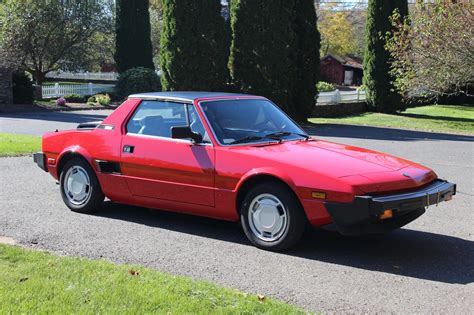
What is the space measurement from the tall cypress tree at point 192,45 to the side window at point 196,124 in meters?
15.2

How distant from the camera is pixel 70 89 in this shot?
3322 cm

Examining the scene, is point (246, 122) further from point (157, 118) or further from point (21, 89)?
point (21, 89)

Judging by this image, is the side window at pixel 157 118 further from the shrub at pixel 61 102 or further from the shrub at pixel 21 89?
the shrub at pixel 61 102

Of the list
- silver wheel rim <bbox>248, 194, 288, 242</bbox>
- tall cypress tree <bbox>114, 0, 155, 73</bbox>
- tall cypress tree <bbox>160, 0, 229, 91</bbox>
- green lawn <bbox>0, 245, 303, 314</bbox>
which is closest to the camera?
green lawn <bbox>0, 245, 303, 314</bbox>

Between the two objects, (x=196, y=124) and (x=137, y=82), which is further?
(x=137, y=82)

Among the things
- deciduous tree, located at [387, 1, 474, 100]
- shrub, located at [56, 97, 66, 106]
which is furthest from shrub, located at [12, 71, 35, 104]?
deciduous tree, located at [387, 1, 474, 100]

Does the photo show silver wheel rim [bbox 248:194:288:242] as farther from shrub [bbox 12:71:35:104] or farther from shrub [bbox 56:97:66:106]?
shrub [bbox 56:97:66:106]

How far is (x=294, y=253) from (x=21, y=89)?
25.5m

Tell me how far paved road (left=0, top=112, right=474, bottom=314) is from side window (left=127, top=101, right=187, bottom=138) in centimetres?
111

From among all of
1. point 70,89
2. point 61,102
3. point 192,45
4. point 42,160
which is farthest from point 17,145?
point 70,89

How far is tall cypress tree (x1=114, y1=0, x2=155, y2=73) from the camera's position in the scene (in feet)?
116

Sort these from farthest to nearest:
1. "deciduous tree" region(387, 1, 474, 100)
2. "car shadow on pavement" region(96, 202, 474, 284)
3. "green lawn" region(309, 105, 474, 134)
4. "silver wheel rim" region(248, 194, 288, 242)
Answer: "green lawn" region(309, 105, 474, 134)
"deciduous tree" region(387, 1, 474, 100)
"silver wheel rim" region(248, 194, 288, 242)
"car shadow on pavement" region(96, 202, 474, 284)

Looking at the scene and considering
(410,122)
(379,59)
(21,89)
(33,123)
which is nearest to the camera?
(33,123)

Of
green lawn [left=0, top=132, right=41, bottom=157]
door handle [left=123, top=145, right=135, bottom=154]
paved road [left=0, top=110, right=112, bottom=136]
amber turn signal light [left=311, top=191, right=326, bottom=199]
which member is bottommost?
paved road [left=0, top=110, right=112, bottom=136]
